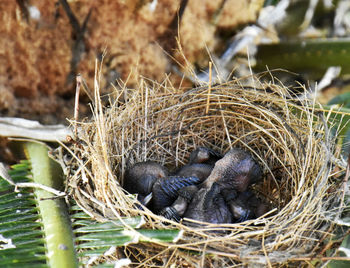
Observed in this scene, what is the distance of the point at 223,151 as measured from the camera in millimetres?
1501

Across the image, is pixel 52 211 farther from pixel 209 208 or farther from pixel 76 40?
pixel 76 40

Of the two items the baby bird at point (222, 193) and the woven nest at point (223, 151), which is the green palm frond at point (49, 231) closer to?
the woven nest at point (223, 151)

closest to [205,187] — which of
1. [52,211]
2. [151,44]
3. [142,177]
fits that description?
[142,177]

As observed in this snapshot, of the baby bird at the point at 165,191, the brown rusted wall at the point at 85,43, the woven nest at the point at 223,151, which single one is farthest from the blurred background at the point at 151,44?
the baby bird at the point at 165,191

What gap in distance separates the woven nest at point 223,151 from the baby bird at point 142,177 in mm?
27

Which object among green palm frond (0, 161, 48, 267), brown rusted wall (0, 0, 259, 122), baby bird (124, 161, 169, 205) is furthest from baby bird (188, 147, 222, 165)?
green palm frond (0, 161, 48, 267)

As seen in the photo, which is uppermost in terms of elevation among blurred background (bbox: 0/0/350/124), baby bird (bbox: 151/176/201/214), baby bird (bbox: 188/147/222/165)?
blurred background (bbox: 0/0/350/124)

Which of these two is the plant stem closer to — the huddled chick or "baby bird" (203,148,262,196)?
the huddled chick

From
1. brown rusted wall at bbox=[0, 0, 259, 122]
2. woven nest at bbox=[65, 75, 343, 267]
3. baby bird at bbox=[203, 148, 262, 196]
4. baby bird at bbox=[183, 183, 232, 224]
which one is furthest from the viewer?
brown rusted wall at bbox=[0, 0, 259, 122]

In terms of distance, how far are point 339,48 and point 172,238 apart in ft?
3.88

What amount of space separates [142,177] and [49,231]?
0.28 m

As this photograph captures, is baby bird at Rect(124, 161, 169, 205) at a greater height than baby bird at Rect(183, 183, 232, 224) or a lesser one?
greater

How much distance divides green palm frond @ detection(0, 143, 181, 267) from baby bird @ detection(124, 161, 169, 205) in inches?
6.1

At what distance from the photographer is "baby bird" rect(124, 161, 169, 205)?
4.22 feet
